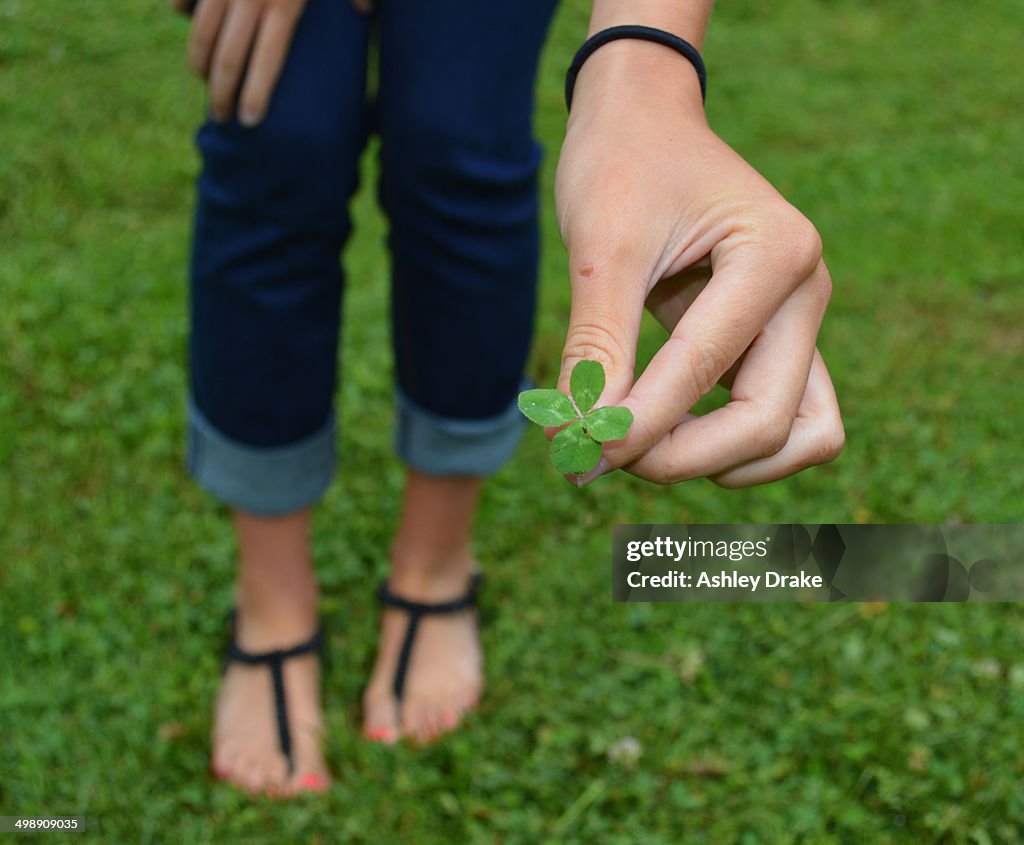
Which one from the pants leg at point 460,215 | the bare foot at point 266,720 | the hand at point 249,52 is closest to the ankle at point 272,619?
the bare foot at point 266,720

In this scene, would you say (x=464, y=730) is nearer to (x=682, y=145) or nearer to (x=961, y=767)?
(x=961, y=767)

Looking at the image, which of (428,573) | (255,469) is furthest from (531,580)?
(255,469)

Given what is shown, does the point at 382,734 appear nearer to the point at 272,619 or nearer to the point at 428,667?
the point at 428,667

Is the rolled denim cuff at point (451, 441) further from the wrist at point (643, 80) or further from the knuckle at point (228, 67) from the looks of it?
the wrist at point (643, 80)

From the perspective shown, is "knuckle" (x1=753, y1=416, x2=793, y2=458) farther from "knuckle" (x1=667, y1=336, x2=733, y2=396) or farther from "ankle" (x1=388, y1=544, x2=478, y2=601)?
"ankle" (x1=388, y1=544, x2=478, y2=601)

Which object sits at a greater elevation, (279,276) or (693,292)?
(693,292)

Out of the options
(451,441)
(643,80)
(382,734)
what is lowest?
(382,734)

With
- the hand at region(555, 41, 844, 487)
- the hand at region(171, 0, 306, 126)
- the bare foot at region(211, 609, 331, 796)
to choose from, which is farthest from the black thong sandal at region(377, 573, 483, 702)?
the hand at region(555, 41, 844, 487)

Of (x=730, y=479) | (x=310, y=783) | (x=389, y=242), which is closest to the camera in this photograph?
(x=730, y=479)

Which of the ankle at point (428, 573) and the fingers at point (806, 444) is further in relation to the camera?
the ankle at point (428, 573)
